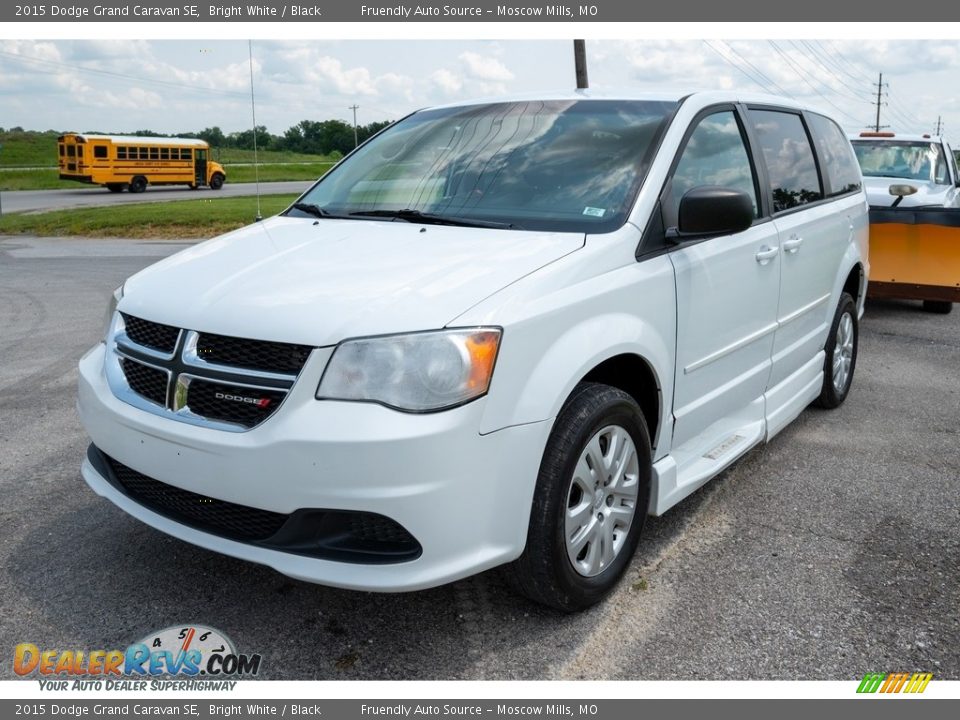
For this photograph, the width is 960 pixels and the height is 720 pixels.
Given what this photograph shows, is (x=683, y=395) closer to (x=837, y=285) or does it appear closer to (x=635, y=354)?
(x=635, y=354)

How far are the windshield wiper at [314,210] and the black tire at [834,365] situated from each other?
311 centimetres

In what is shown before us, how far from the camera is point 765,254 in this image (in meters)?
4.18

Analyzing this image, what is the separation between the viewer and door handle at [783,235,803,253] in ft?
14.5

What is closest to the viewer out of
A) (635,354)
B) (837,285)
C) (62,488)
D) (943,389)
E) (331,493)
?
(331,493)

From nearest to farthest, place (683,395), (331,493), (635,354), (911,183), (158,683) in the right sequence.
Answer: (331,493) → (158,683) → (635,354) → (683,395) → (911,183)

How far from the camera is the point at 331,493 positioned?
261 centimetres

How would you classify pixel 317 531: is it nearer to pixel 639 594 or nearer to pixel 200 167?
pixel 639 594

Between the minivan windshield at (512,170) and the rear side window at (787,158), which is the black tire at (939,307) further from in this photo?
the minivan windshield at (512,170)

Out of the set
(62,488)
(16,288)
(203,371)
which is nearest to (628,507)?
(203,371)

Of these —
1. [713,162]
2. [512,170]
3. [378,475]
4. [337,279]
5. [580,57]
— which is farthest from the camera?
[580,57]

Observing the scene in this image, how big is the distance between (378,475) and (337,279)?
753mm

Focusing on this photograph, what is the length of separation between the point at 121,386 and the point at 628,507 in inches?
73.2

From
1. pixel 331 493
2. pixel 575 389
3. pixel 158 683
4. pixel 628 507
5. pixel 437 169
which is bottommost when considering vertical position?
pixel 158 683

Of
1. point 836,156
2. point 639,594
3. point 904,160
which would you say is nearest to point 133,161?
point 904,160
